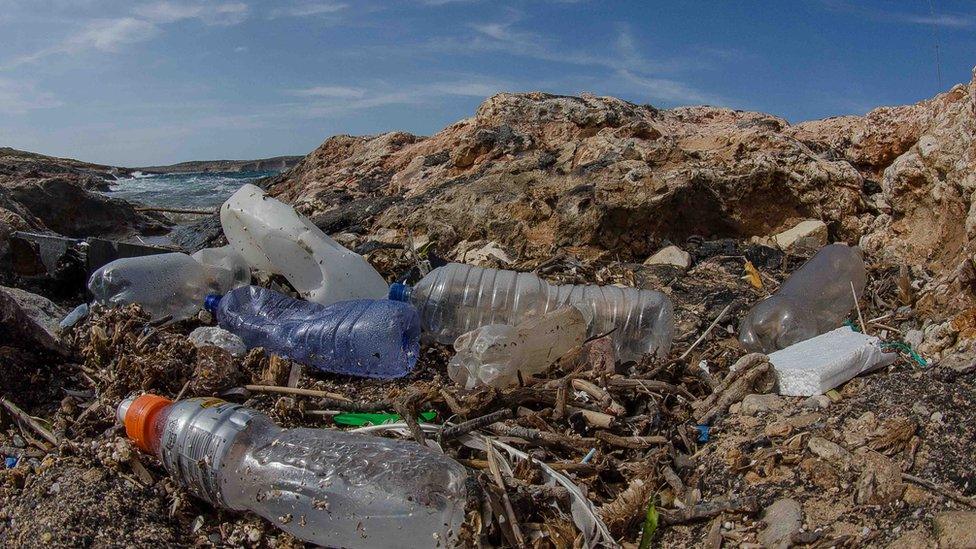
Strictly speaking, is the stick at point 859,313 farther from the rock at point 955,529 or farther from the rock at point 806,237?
the rock at point 955,529

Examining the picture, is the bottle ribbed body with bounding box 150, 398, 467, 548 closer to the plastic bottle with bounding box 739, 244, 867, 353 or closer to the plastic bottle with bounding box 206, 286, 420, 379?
the plastic bottle with bounding box 206, 286, 420, 379

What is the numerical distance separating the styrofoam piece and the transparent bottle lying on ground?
2.47 meters

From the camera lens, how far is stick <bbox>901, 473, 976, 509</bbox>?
5.44 feet

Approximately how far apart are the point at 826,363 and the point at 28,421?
2.57 meters

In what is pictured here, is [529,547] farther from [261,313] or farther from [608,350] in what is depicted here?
[261,313]

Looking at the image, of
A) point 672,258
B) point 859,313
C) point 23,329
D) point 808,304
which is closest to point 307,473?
point 23,329

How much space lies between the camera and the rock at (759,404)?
7.59 ft

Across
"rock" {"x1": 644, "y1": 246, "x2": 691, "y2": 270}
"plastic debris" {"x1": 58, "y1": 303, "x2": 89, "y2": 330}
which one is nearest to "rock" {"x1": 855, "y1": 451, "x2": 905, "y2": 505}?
"rock" {"x1": 644, "y1": 246, "x2": 691, "y2": 270}

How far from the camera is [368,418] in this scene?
229 centimetres

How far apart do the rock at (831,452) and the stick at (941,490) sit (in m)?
0.13

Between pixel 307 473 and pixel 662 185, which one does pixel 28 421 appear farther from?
pixel 662 185

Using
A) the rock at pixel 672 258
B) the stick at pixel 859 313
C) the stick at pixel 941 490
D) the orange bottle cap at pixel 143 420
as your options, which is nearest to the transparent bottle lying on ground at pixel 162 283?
the orange bottle cap at pixel 143 420

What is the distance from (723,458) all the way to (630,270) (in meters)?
1.91

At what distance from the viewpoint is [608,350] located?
8.89 ft
